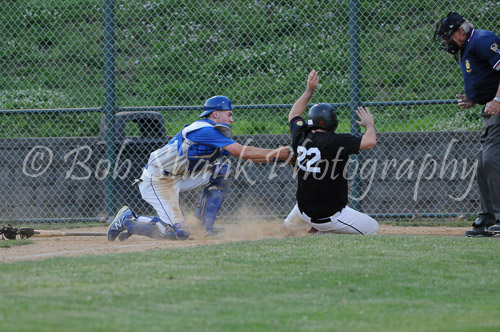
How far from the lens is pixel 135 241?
786 cm

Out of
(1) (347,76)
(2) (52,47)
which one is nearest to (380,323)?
(1) (347,76)

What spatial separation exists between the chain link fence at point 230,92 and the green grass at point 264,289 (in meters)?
3.40

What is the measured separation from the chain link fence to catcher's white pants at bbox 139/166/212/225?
1972 millimetres

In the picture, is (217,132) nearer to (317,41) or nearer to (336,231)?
(336,231)

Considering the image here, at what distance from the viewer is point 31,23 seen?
51.4 ft

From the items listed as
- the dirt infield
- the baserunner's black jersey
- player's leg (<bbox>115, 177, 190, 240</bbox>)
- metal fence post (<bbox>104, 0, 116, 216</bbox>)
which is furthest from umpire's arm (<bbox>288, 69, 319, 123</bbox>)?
metal fence post (<bbox>104, 0, 116, 216</bbox>)

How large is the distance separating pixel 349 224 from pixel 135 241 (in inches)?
93.0

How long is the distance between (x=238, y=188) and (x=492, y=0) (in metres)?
6.94

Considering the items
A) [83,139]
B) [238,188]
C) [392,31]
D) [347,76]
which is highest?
[392,31]

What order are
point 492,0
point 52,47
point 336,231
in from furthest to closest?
point 52,47, point 492,0, point 336,231

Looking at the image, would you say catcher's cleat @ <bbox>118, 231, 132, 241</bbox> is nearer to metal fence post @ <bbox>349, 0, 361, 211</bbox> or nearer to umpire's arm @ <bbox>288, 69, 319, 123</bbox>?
umpire's arm @ <bbox>288, 69, 319, 123</bbox>

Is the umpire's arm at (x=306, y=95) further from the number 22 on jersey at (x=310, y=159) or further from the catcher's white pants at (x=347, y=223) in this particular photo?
the catcher's white pants at (x=347, y=223)

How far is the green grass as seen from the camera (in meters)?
3.61

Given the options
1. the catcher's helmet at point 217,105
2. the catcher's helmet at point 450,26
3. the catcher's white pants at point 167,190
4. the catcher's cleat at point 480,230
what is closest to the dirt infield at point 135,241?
the catcher's white pants at point 167,190
